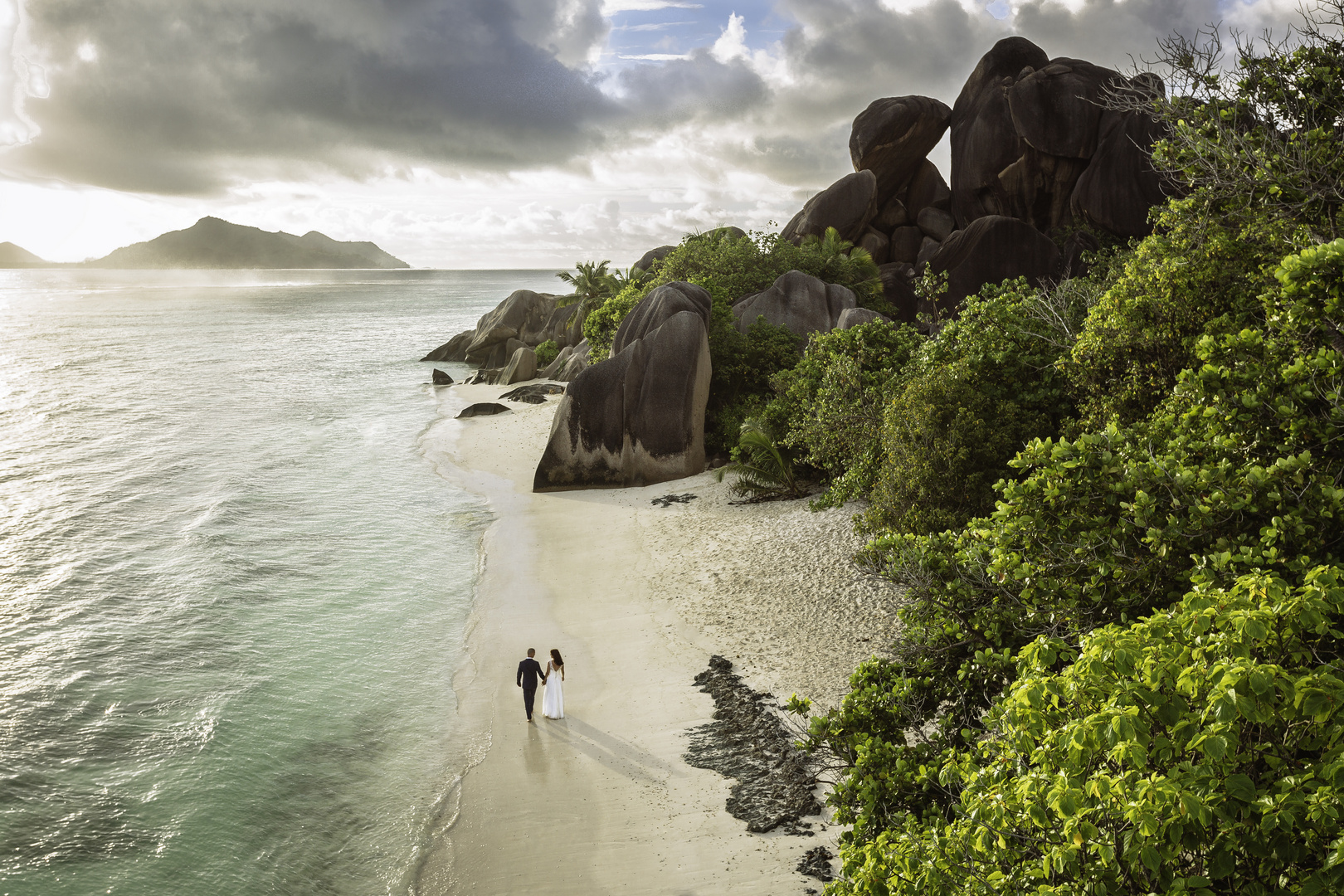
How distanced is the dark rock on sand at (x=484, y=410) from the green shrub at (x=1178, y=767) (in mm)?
41090

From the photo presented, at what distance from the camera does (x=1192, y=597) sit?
5141 mm

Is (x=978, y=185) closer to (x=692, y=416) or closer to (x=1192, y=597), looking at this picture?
(x=692, y=416)

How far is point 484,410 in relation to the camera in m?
44.8

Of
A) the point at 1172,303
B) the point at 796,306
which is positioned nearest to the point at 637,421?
the point at 796,306

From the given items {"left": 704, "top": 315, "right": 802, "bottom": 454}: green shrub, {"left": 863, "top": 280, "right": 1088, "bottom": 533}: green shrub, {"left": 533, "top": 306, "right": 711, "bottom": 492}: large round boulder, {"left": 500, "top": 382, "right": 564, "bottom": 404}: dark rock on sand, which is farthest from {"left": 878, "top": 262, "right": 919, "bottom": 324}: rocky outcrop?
{"left": 863, "top": 280, "right": 1088, "bottom": 533}: green shrub

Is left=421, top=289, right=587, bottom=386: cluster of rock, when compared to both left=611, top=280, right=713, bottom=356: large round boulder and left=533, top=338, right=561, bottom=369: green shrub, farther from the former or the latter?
left=611, top=280, right=713, bottom=356: large round boulder

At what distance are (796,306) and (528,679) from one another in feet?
81.9

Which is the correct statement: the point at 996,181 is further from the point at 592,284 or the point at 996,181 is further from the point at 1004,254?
the point at 592,284

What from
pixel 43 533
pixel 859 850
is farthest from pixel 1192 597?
pixel 43 533

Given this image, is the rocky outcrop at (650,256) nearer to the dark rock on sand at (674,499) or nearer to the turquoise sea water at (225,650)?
the turquoise sea water at (225,650)

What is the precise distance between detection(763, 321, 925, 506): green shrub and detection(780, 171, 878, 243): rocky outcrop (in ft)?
85.9

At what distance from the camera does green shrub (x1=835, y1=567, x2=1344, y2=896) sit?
12.7 feet

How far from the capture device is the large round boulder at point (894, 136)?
4903 centimetres

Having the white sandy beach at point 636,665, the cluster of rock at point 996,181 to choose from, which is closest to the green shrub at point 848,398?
the white sandy beach at point 636,665
